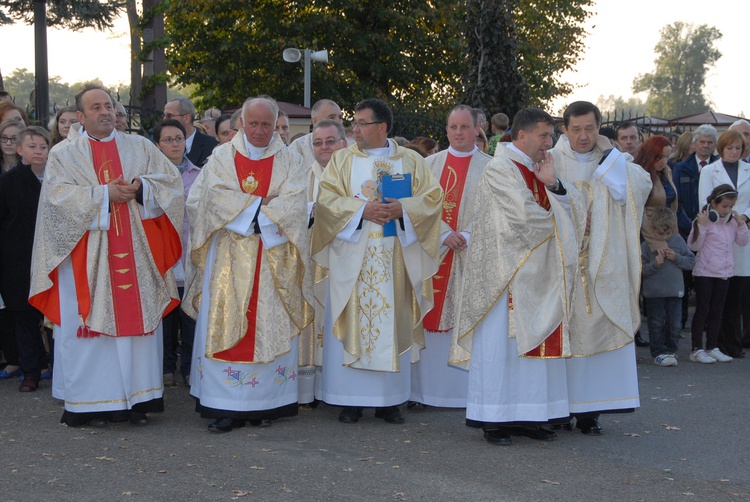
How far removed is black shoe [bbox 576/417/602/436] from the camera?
21.5 ft

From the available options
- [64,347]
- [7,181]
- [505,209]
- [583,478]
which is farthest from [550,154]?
[7,181]

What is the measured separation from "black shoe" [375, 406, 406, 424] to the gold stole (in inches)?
68.8

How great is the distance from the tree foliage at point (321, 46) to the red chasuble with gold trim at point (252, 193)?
19.1m

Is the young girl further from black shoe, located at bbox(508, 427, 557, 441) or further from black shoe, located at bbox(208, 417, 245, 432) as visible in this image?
black shoe, located at bbox(208, 417, 245, 432)

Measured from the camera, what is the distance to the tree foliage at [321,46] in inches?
1033

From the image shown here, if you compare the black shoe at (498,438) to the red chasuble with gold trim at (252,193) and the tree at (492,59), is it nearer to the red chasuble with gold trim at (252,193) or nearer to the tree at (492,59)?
the red chasuble with gold trim at (252,193)

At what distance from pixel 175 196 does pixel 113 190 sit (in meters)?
0.49

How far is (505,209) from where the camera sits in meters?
6.23

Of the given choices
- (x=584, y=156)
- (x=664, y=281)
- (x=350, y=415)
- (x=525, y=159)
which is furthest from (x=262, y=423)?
(x=664, y=281)

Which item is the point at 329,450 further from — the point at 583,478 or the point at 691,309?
the point at 691,309

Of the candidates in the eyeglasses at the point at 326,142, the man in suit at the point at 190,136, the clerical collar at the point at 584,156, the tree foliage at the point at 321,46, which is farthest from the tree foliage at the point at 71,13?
the clerical collar at the point at 584,156

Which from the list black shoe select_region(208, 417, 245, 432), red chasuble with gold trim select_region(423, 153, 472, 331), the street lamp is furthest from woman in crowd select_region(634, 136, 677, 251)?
the street lamp

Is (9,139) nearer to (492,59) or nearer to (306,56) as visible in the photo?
(492,59)

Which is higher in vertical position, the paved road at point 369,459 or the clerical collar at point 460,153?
the clerical collar at point 460,153
